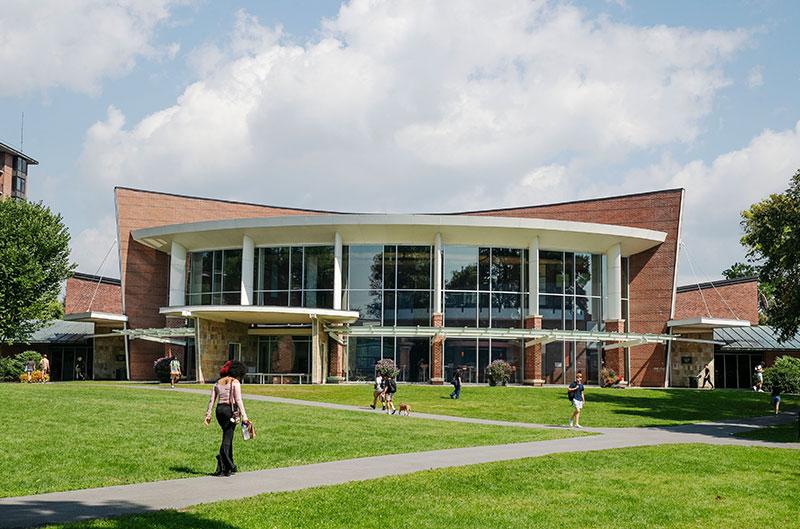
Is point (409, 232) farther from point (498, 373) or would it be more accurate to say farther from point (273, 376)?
point (273, 376)

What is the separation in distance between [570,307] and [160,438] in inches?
1292

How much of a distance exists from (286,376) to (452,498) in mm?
32881

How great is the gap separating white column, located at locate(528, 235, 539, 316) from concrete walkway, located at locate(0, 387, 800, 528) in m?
23.9

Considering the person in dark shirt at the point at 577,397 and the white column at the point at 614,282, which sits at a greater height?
the white column at the point at 614,282

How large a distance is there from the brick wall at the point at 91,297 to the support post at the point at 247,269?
12.8 m

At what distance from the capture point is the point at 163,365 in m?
40.9

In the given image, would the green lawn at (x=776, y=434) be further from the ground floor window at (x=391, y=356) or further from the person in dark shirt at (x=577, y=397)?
the ground floor window at (x=391, y=356)

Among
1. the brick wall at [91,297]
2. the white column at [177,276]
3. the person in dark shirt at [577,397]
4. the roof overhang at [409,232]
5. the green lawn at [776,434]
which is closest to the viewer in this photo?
the green lawn at [776,434]

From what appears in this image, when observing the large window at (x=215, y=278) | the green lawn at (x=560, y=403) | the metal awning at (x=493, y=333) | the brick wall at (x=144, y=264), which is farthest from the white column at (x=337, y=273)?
the brick wall at (x=144, y=264)

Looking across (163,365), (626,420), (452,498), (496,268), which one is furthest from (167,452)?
(496,268)

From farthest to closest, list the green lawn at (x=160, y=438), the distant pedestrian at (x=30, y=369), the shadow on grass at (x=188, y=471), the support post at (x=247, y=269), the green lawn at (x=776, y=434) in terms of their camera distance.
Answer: the support post at (x=247, y=269)
the distant pedestrian at (x=30, y=369)
the green lawn at (x=776, y=434)
the shadow on grass at (x=188, y=471)
the green lawn at (x=160, y=438)

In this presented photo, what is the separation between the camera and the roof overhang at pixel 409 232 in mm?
42375

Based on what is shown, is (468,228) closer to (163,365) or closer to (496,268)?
(496,268)

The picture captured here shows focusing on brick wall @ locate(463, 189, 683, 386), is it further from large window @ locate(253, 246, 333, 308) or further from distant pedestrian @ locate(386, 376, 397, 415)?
distant pedestrian @ locate(386, 376, 397, 415)
